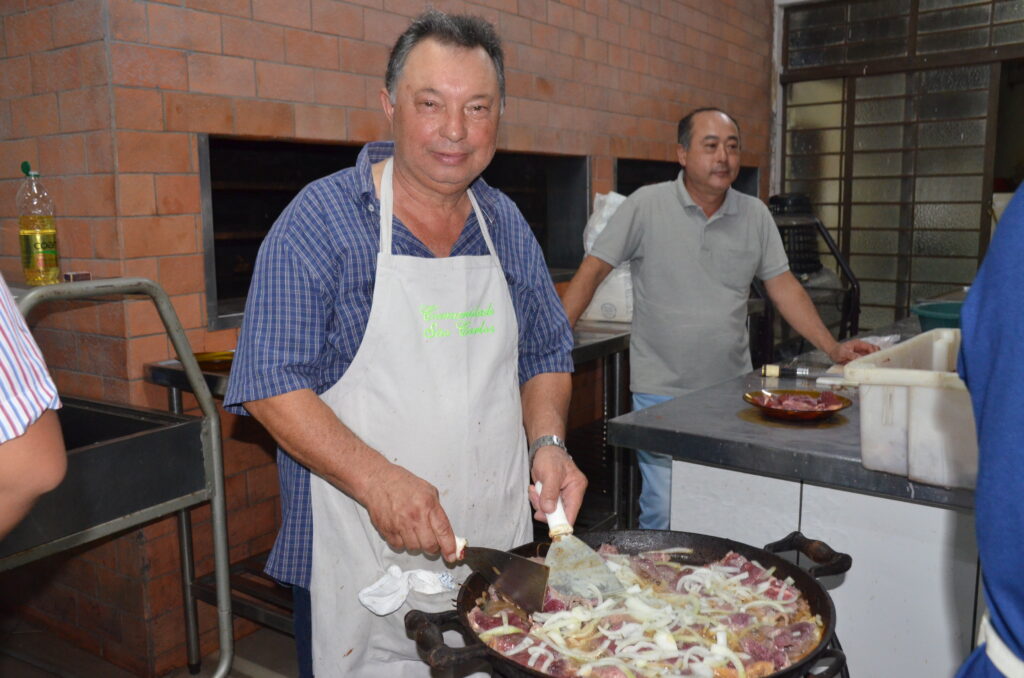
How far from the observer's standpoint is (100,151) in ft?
8.71

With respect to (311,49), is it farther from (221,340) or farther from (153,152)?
(221,340)

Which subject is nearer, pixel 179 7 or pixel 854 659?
pixel 854 659

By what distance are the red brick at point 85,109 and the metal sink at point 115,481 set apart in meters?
0.88

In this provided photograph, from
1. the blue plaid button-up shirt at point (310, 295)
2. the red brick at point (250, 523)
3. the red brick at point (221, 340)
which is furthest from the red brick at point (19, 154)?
the blue plaid button-up shirt at point (310, 295)

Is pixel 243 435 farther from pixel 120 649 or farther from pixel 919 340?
pixel 919 340

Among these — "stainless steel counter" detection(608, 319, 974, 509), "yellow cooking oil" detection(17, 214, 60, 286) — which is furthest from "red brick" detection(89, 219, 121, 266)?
"stainless steel counter" detection(608, 319, 974, 509)

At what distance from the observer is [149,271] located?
274 cm

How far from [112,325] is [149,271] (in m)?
0.22

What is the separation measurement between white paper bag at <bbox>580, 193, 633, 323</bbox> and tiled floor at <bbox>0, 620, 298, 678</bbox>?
1914 millimetres

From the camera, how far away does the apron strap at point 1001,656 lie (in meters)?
0.86

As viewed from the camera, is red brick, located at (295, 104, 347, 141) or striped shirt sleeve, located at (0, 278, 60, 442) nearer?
striped shirt sleeve, located at (0, 278, 60, 442)

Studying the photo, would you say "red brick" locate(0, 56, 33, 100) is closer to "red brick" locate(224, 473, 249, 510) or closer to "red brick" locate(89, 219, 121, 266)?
"red brick" locate(89, 219, 121, 266)

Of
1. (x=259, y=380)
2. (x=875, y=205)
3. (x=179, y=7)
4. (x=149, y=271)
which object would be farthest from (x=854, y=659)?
(x=875, y=205)

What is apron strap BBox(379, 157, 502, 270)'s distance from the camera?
1779mm
